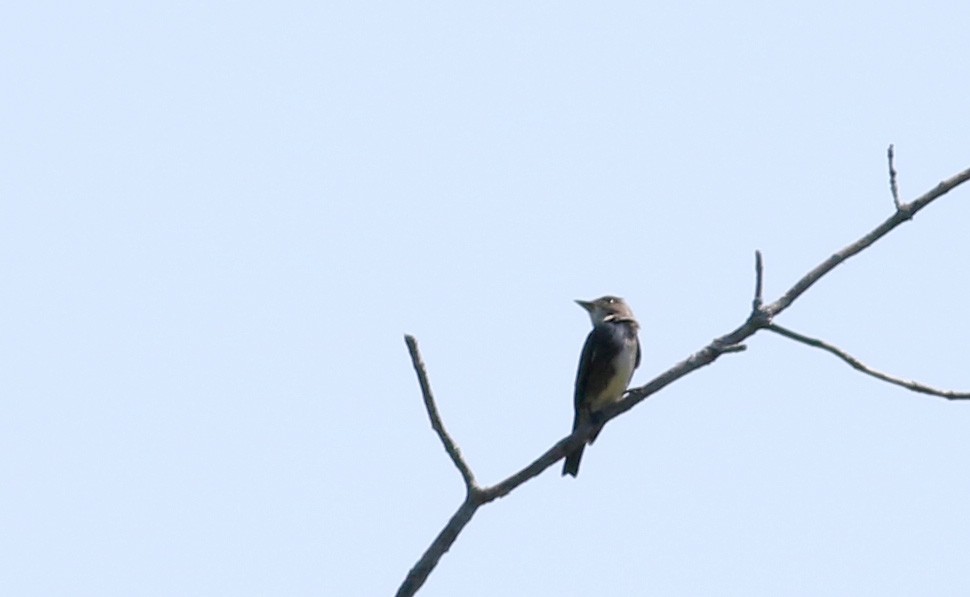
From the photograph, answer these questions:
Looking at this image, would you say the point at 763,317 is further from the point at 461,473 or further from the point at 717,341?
the point at 461,473

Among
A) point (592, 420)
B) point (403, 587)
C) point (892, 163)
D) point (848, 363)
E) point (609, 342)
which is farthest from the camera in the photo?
point (609, 342)

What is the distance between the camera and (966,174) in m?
6.02

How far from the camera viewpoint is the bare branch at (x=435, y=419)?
19.7 feet

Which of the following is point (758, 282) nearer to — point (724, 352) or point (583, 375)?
point (724, 352)

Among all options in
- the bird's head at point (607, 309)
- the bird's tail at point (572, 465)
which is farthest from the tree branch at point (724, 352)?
the bird's head at point (607, 309)

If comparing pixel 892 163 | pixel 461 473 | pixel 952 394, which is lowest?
pixel 952 394

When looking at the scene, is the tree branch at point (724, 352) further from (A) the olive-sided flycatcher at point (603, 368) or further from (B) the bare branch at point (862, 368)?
(A) the olive-sided flycatcher at point (603, 368)

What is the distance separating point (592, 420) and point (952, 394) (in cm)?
218

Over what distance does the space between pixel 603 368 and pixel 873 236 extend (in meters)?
4.95

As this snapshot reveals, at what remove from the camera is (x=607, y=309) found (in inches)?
464

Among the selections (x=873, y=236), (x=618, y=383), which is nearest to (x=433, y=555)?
(x=873, y=236)

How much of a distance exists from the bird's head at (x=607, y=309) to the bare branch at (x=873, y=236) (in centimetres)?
546

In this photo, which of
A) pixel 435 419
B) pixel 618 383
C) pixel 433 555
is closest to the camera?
pixel 433 555

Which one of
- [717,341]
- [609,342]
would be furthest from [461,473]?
[609,342]
